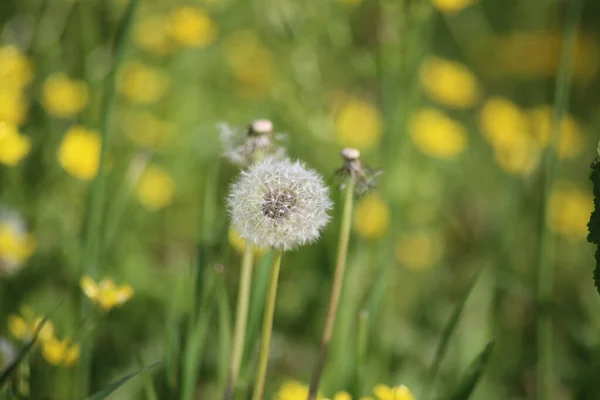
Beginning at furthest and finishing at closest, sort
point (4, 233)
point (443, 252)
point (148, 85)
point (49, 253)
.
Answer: point (148, 85)
point (443, 252)
point (49, 253)
point (4, 233)

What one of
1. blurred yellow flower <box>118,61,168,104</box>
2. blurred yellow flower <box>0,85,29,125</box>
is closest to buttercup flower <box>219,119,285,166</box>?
blurred yellow flower <box>0,85,29,125</box>

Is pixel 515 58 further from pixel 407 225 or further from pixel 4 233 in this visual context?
pixel 4 233

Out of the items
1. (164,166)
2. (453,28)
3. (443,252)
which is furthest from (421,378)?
(453,28)

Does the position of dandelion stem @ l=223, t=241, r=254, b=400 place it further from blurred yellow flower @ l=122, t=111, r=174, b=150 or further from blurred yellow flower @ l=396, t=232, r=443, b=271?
blurred yellow flower @ l=122, t=111, r=174, b=150

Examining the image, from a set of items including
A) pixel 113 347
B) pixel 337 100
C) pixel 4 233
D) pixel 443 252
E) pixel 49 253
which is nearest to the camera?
pixel 4 233

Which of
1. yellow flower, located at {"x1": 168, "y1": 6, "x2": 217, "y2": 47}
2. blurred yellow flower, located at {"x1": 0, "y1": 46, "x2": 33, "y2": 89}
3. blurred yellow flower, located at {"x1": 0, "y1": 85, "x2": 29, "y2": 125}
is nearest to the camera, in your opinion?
blurred yellow flower, located at {"x1": 0, "y1": 85, "x2": 29, "y2": 125}

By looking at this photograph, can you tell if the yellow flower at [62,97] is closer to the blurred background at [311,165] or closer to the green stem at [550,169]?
the blurred background at [311,165]

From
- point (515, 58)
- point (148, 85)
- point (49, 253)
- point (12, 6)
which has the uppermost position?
point (515, 58)
